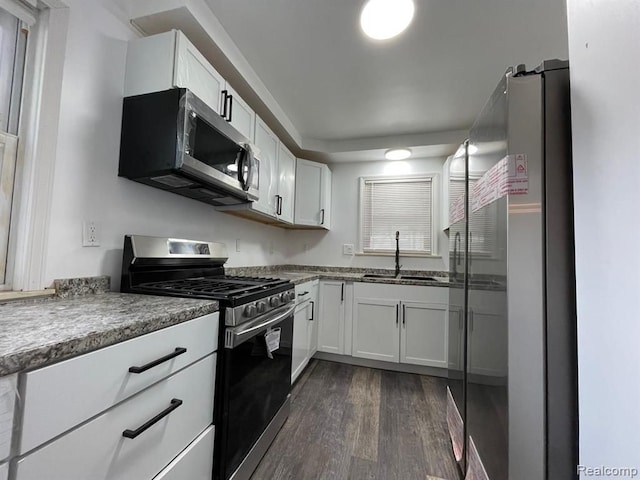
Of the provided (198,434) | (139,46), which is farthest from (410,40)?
(198,434)

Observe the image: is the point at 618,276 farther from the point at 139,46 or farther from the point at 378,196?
the point at 378,196

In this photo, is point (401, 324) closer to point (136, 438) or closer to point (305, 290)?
point (305, 290)

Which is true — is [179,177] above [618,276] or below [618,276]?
above

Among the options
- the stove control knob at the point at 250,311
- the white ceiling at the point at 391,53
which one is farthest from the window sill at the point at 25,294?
the white ceiling at the point at 391,53

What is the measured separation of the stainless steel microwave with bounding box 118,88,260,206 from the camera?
121 cm

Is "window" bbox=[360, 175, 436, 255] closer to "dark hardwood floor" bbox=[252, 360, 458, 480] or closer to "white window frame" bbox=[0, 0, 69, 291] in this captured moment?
"dark hardwood floor" bbox=[252, 360, 458, 480]

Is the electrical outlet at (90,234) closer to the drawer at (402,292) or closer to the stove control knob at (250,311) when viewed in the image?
the stove control knob at (250,311)

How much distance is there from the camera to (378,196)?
3270 mm

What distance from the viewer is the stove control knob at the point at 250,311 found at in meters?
1.17

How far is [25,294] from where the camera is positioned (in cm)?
95

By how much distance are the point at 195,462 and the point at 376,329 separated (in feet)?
6.30

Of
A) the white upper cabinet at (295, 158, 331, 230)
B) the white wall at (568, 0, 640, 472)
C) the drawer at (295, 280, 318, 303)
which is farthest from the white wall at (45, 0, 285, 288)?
the white wall at (568, 0, 640, 472)

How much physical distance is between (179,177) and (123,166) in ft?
0.88
